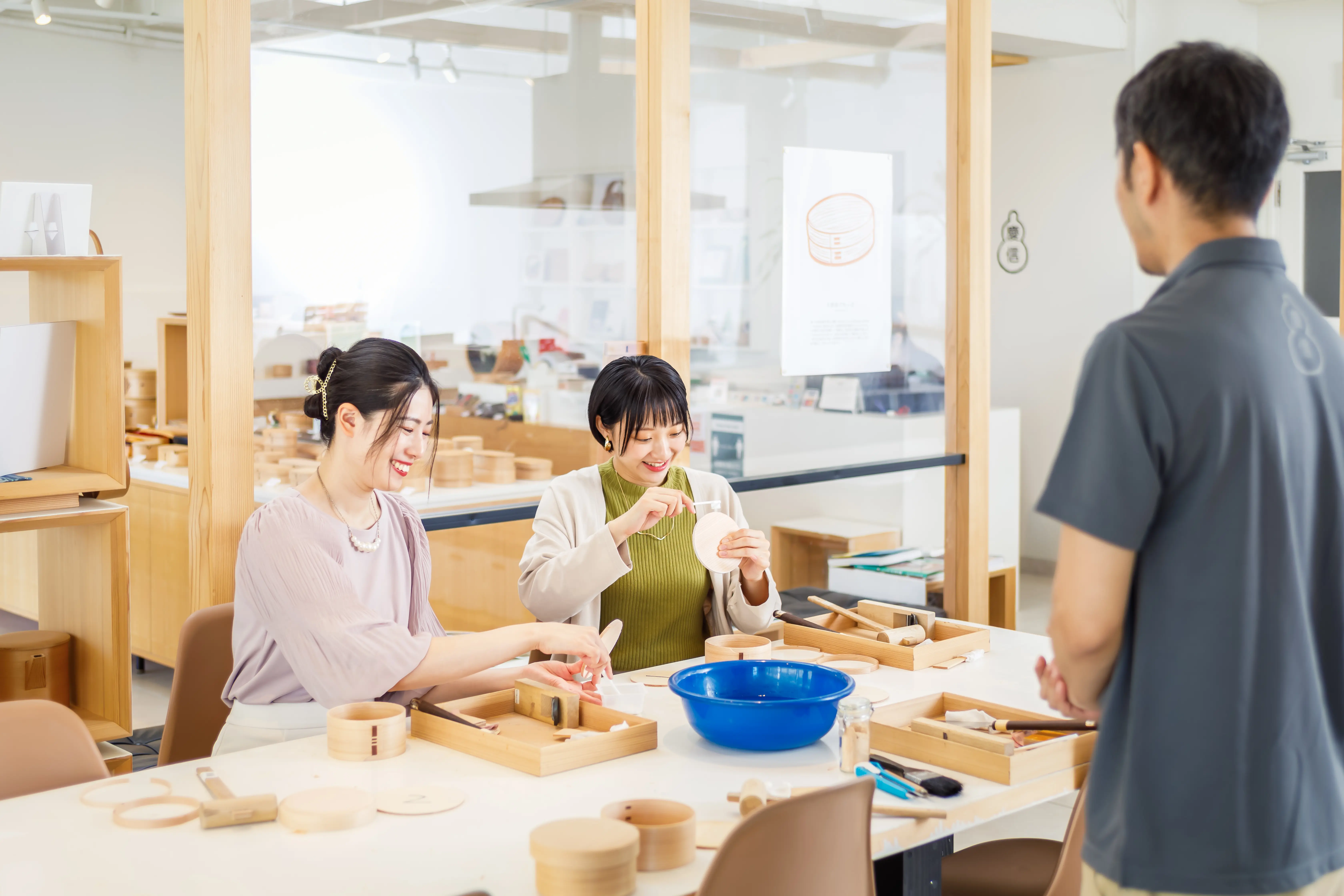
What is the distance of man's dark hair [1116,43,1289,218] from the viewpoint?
3.80 ft

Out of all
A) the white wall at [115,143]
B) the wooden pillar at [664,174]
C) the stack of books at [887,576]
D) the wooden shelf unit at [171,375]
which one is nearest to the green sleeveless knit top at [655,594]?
the wooden pillar at [664,174]

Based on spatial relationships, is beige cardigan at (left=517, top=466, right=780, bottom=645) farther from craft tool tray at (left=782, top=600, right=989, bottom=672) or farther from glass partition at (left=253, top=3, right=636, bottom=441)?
glass partition at (left=253, top=3, right=636, bottom=441)

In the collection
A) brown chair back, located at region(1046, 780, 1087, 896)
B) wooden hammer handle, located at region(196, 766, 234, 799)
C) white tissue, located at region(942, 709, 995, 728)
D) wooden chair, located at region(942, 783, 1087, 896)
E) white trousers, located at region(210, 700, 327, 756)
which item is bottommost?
wooden chair, located at region(942, 783, 1087, 896)

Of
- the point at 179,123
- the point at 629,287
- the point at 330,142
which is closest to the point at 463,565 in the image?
the point at 629,287

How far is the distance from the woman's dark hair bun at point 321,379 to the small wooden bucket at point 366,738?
0.62 meters

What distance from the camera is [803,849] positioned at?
4.70 feet

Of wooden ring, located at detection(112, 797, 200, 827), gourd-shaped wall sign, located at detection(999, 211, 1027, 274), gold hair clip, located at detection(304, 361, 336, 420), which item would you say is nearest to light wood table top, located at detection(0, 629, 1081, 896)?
wooden ring, located at detection(112, 797, 200, 827)

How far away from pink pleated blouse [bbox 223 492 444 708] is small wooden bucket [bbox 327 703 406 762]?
4.5 inches

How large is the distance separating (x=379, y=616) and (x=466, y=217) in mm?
1688

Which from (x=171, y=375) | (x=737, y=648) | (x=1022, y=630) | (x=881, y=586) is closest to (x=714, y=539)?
(x=737, y=648)

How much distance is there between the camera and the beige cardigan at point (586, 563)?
251cm

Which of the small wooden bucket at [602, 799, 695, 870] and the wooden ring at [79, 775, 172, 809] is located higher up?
the small wooden bucket at [602, 799, 695, 870]

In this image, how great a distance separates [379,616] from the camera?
6.73ft

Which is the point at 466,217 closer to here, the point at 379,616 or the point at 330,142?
the point at 330,142
